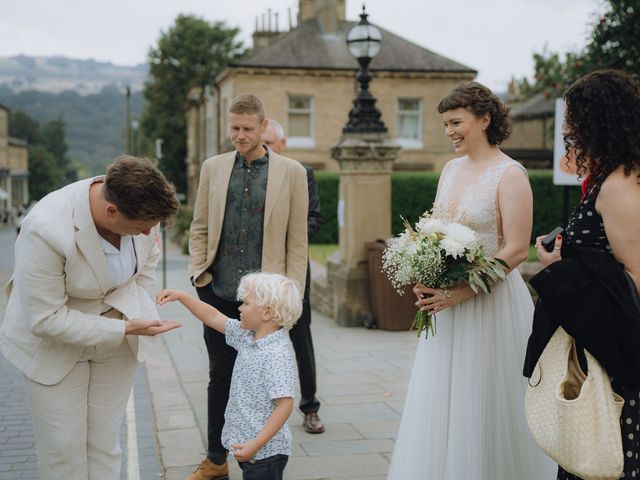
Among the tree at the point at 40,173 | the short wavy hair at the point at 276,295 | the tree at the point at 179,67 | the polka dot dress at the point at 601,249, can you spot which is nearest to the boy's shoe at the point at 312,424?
the short wavy hair at the point at 276,295

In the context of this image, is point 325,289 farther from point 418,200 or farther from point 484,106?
point 418,200

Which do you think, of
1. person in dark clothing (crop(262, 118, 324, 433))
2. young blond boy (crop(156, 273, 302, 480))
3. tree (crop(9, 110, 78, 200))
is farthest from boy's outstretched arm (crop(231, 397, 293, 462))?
tree (crop(9, 110, 78, 200))

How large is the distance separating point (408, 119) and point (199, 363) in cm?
2868

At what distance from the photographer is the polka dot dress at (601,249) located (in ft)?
10.4

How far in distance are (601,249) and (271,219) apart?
2.30 m

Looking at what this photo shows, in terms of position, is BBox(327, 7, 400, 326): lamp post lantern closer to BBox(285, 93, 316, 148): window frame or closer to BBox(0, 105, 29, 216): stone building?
BBox(285, 93, 316, 148): window frame

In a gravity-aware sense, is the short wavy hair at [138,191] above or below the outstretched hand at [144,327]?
above

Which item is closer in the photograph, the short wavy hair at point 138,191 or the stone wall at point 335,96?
the short wavy hair at point 138,191

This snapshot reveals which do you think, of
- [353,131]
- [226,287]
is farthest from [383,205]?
[226,287]

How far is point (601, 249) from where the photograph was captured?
3.25m

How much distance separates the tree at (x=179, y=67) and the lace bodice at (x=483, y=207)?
51.1 metres

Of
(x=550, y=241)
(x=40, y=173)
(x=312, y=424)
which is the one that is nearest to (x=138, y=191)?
(x=550, y=241)

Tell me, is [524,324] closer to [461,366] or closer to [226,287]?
[461,366]

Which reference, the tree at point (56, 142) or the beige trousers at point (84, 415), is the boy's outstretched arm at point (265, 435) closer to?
the beige trousers at point (84, 415)
